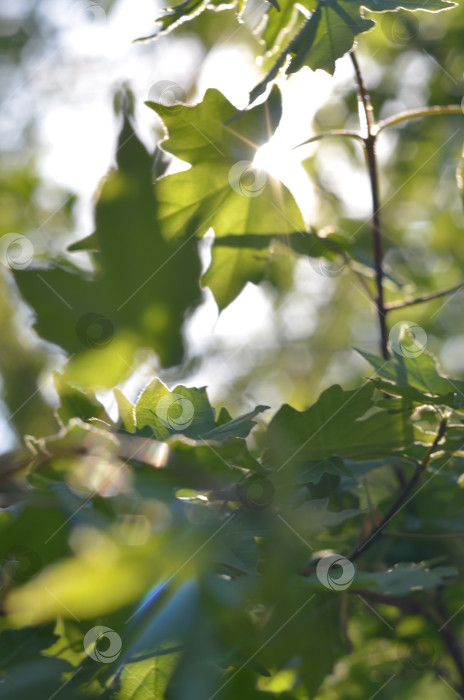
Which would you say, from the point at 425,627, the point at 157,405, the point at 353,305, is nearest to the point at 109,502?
the point at 157,405

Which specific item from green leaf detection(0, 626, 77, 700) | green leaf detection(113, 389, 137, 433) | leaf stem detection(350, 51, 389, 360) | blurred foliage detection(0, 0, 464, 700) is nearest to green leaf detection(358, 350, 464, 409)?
blurred foliage detection(0, 0, 464, 700)

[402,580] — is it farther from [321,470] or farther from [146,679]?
[146,679]

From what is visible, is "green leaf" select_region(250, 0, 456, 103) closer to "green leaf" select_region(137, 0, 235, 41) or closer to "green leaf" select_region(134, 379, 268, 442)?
"green leaf" select_region(137, 0, 235, 41)

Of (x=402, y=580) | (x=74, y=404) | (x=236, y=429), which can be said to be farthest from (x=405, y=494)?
(x=74, y=404)

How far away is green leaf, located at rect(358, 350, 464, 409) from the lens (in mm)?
562

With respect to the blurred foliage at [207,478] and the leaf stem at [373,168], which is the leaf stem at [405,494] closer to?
the blurred foliage at [207,478]

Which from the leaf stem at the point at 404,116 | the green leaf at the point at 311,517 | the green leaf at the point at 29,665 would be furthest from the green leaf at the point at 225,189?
the green leaf at the point at 29,665

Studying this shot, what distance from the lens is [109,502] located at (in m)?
0.43

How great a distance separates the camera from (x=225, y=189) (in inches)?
27.0

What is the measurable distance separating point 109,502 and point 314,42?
0.44m

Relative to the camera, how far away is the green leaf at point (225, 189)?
2.09 ft

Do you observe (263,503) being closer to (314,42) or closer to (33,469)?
(33,469)

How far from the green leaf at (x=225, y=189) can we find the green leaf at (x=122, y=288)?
0.04m

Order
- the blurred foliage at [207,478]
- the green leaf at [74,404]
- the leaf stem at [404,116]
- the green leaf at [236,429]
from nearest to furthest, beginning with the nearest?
1. the blurred foliage at [207,478]
2. the green leaf at [236,429]
3. the green leaf at [74,404]
4. the leaf stem at [404,116]
